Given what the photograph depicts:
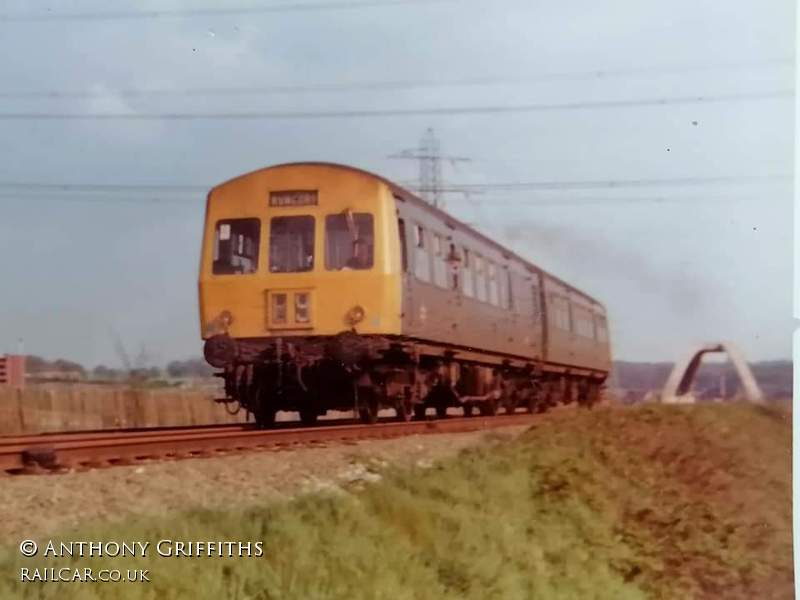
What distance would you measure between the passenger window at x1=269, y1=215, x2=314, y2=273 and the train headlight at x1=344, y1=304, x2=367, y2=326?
0.27 m

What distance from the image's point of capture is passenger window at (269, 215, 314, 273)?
480 centimetres

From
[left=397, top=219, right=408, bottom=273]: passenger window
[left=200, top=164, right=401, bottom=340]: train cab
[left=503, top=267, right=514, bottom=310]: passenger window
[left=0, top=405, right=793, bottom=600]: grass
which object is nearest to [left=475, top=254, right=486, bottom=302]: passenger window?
[left=503, top=267, right=514, bottom=310]: passenger window

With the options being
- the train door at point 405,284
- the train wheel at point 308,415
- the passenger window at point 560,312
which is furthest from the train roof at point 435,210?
the train wheel at point 308,415

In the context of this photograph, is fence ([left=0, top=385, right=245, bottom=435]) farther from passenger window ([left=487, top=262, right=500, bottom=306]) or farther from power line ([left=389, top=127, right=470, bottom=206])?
passenger window ([left=487, top=262, right=500, bottom=306])

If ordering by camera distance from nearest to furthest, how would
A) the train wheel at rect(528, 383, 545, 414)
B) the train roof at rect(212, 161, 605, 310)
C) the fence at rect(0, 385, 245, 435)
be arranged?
the fence at rect(0, 385, 245, 435), the train roof at rect(212, 161, 605, 310), the train wheel at rect(528, 383, 545, 414)

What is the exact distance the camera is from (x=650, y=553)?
4406 millimetres

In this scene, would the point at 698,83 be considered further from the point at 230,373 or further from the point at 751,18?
the point at 230,373

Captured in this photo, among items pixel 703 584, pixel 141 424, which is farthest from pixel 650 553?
pixel 141 424

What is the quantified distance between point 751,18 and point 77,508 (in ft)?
10.7

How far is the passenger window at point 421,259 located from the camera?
4.88 m

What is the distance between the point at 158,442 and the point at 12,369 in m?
0.70

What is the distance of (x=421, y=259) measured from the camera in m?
5.02

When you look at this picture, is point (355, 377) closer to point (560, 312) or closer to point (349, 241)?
point (349, 241)

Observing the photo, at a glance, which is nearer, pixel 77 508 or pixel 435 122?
pixel 77 508
